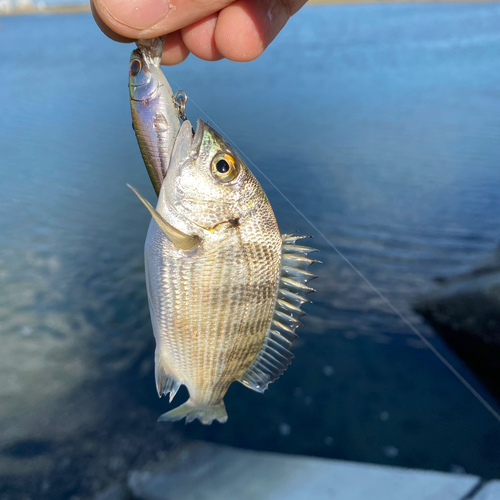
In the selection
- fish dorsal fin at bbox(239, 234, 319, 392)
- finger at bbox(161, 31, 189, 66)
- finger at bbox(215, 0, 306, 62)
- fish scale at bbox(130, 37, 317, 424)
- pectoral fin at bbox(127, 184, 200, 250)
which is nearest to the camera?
pectoral fin at bbox(127, 184, 200, 250)

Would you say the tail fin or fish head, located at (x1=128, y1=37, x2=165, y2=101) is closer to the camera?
fish head, located at (x1=128, y1=37, x2=165, y2=101)

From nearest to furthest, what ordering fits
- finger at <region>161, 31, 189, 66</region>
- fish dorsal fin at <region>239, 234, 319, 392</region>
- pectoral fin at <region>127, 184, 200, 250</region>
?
→ pectoral fin at <region>127, 184, 200, 250</region>, fish dorsal fin at <region>239, 234, 319, 392</region>, finger at <region>161, 31, 189, 66</region>

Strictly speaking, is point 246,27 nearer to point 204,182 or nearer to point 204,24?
point 204,24

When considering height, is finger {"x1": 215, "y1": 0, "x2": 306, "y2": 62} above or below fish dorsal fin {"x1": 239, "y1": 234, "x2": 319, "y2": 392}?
above

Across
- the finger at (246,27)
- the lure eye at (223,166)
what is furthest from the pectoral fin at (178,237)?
the finger at (246,27)

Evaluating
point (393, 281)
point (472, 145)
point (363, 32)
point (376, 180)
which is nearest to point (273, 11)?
point (393, 281)

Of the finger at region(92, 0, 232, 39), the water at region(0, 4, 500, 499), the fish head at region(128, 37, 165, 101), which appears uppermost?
the finger at region(92, 0, 232, 39)

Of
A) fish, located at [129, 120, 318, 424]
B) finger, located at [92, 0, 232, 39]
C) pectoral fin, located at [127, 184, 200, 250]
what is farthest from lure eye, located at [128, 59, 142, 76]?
pectoral fin, located at [127, 184, 200, 250]

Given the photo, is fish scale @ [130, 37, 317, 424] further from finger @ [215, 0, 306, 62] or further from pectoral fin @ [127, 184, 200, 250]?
finger @ [215, 0, 306, 62]

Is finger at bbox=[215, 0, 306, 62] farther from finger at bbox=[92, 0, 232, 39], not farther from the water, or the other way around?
the water
